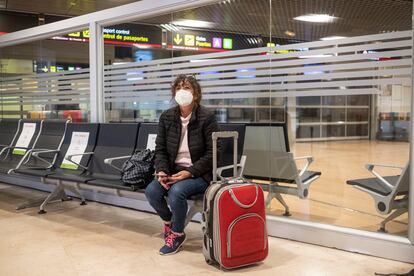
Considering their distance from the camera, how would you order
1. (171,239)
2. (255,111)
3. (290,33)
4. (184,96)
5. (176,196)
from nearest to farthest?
(176,196)
(171,239)
(184,96)
(290,33)
(255,111)

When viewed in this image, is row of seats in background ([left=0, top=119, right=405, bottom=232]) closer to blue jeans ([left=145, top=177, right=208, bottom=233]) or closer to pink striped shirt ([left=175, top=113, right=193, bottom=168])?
blue jeans ([left=145, top=177, right=208, bottom=233])

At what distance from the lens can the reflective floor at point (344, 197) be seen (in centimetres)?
366

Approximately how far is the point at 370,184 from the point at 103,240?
2.17m

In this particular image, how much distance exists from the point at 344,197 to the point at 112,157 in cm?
259

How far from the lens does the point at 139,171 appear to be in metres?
3.66

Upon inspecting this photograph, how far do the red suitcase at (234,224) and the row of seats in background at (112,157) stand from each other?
38 centimetres

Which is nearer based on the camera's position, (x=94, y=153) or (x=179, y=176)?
(x=179, y=176)

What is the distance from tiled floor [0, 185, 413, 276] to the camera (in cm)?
296

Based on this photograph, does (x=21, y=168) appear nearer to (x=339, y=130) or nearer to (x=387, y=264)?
(x=387, y=264)

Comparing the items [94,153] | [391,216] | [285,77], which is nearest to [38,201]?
[94,153]

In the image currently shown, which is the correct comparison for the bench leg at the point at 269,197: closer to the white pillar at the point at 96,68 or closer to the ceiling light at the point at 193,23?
the ceiling light at the point at 193,23

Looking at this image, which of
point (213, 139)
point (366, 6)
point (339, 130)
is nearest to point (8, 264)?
point (213, 139)

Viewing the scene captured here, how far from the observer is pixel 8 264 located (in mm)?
3109

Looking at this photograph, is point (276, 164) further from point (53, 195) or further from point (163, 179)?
point (53, 195)
